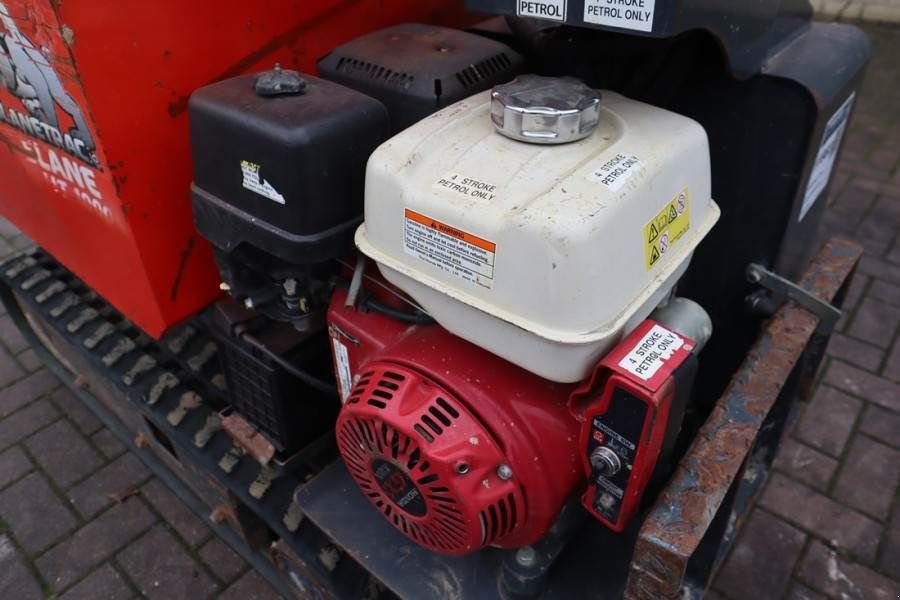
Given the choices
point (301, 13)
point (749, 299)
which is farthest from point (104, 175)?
point (749, 299)

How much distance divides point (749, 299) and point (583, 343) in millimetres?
589

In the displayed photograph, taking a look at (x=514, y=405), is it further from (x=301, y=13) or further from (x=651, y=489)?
(x=301, y=13)

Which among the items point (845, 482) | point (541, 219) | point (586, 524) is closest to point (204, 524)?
point (586, 524)

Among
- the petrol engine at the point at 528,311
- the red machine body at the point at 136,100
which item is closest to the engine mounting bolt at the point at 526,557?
the petrol engine at the point at 528,311

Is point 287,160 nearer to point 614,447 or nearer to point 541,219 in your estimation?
point 541,219

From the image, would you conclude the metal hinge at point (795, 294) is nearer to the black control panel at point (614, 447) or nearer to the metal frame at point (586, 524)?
the metal frame at point (586, 524)

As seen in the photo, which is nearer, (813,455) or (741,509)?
(741,509)

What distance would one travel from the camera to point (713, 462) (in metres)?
0.95

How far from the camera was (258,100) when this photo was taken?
1.02m

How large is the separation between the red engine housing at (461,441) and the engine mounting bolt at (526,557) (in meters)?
0.05

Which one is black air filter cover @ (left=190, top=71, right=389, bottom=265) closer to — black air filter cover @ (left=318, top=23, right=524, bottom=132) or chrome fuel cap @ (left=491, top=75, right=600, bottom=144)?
black air filter cover @ (left=318, top=23, right=524, bottom=132)

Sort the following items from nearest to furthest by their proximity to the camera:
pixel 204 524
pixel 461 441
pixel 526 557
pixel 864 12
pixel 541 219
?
pixel 541 219, pixel 461 441, pixel 526 557, pixel 204 524, pixel 864 12

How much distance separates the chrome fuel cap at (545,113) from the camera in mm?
886

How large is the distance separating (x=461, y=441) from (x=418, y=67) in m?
0.57
